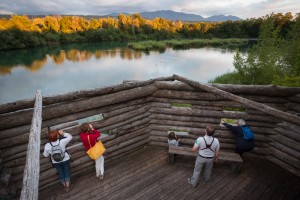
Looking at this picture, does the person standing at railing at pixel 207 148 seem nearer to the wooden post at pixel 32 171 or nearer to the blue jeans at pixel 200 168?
the blue jeans at pixel 200 168

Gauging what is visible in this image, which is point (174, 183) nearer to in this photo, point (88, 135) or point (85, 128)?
point (88, 135)

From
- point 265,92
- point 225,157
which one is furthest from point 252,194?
point 265,92

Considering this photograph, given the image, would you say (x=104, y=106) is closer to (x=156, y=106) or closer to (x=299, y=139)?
(x=156, y=106)

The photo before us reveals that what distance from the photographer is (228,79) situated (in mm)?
22531

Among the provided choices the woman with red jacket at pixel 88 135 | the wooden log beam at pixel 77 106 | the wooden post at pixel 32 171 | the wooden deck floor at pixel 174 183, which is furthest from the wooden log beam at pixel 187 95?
the wooden post at pixel 32 171

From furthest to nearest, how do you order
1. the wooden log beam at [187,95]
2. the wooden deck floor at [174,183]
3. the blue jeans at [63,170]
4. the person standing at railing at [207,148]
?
the wooden log beam at [187,95] < the wooden deck floor at [174,183] < the blue jeans at [63,170] < the person standing at railing at [207,148]

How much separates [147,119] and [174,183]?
221 cm

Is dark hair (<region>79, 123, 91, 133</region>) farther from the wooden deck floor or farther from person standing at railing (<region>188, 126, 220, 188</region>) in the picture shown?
person standing at railing (<region>188, 126, 220, 188</region>)

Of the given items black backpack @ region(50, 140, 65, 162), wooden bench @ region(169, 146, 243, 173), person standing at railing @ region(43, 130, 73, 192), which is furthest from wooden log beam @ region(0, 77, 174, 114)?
wooden bench @ region(169, 146, 243, 173)

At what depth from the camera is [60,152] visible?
423 centimetres

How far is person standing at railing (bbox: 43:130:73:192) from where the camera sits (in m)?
4.14

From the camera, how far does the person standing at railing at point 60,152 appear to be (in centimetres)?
414

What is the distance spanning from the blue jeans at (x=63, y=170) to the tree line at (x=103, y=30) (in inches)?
2383

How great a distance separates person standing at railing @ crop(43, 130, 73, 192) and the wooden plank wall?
397 millimetres
